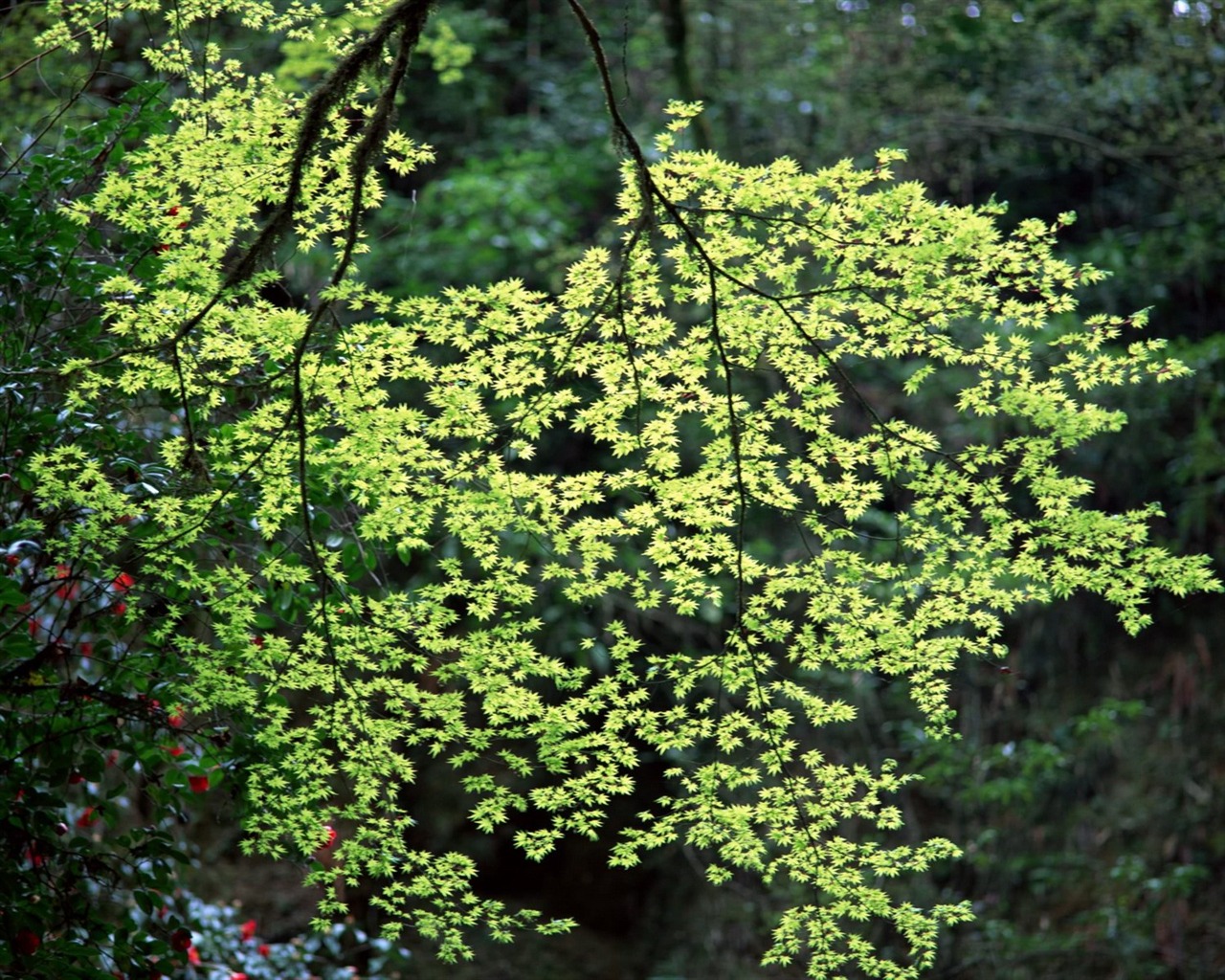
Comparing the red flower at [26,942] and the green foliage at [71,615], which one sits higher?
the green foliage at [71,615]

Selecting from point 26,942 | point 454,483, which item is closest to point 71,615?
point 26,942

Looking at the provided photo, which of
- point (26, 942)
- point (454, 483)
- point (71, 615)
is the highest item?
point (454, 483)

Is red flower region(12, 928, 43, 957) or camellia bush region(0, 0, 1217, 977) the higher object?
camellia bush region(0, 0, 1217, 977)

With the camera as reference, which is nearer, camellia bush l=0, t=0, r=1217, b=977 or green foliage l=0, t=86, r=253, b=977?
camellia bush l=0, t=0, r=1217, b=977

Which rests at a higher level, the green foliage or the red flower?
the green foliage

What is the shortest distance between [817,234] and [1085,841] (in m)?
5.66

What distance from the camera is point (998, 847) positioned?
23.6 ft

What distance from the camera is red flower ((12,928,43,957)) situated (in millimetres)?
2826

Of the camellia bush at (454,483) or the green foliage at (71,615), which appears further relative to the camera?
the green foliage at (71,615)

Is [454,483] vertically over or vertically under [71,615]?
over

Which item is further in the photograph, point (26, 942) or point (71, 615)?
point (71, 615)

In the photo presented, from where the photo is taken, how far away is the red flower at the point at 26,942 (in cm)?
283

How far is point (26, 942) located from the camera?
9.34ft

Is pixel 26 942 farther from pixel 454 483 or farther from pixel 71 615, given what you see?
pixel 454 483
